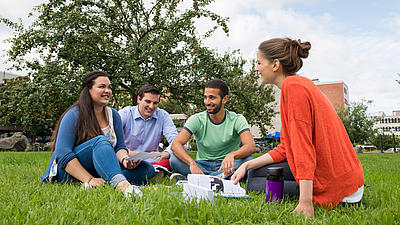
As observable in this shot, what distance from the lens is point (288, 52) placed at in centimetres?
214

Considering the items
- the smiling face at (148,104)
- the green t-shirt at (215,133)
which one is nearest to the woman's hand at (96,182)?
the green t-shirt at (215,133)

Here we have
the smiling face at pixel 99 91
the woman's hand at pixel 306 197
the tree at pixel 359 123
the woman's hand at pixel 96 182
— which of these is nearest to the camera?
the woman's hand at pixel 306 197

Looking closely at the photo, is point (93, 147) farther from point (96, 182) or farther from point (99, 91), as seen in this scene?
point (99, 91)

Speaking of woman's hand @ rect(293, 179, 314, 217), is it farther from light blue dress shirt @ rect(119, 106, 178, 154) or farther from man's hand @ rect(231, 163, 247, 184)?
light blue dress shirt @ rect(119, 106, 178, 154)

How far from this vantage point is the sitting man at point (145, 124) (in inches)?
177

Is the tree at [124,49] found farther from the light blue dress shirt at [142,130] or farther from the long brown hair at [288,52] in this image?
the long brown hair at [288,52]

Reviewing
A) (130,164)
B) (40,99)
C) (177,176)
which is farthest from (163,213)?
(40,99)

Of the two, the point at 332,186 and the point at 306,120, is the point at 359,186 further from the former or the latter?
the point at 306,120

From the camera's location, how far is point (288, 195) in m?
2.45

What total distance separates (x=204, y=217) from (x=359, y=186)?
123cm

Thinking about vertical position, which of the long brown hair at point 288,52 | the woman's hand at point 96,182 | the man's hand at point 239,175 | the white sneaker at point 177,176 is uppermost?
the long brown hair at point 288,52

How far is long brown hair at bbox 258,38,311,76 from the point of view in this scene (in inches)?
84.3

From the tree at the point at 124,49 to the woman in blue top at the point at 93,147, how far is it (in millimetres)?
4263

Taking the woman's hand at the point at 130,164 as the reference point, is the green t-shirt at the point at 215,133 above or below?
above
